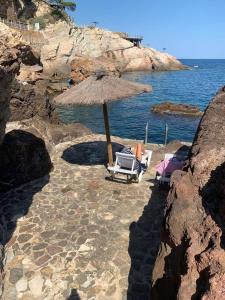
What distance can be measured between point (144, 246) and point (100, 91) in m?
5.40

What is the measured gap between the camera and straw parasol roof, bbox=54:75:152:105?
422 inches

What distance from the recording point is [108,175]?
11.7m

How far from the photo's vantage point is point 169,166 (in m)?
10.5

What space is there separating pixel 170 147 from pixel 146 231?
611cm

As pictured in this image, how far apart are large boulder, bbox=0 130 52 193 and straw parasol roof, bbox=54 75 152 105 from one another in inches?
70.0

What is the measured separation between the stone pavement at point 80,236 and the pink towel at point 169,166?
27.1 inches

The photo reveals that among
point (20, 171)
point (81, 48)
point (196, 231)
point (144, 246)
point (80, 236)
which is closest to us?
point (196, 231)

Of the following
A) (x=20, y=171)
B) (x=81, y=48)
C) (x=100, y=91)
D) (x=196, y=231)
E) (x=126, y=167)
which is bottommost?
(x=20, y=171)

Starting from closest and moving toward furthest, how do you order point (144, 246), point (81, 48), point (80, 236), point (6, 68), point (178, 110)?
point (6, 68)
point (144, 246)
point (80, 236)
point (178, 110)
point (81, 48)

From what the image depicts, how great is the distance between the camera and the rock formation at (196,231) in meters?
4.23

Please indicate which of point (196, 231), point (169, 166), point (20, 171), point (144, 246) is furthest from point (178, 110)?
point (196, 231)

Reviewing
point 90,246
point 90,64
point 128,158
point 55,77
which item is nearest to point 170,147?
point 128,158

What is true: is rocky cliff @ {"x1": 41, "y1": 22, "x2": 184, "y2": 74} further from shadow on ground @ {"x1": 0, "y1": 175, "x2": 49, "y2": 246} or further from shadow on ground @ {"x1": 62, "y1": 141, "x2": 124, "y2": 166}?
shadow on ground @ {"x1": 0, "y1": 175, "x2": 49, "y2": 246}

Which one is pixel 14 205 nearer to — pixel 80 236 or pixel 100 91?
pixel 80 236
